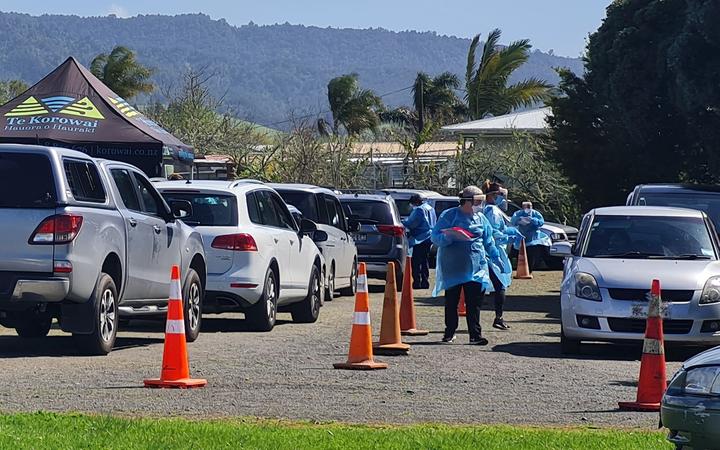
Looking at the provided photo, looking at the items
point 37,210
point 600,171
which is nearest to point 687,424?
point 37,210

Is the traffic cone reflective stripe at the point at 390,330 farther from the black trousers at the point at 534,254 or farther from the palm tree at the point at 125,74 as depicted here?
the palm tree at the point at 125,74

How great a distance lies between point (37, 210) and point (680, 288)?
6314 millimetres

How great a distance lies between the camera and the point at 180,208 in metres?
15.5

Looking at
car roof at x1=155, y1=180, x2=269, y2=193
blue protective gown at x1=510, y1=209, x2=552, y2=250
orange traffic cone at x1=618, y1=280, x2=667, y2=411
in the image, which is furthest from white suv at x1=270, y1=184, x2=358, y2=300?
orange traffic cone at x1=618, y1=280, x2=667, y2=411

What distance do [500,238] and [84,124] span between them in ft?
33.6

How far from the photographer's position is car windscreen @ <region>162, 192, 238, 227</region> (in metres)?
16.6

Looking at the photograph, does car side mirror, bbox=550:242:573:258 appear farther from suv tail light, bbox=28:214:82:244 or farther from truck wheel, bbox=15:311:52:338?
suv tail light, bbox=28:214:82:244

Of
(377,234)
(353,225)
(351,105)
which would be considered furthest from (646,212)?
(351,105)

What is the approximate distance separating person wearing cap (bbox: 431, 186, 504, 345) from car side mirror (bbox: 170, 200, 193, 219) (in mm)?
2630

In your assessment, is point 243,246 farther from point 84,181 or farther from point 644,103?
point 644,103

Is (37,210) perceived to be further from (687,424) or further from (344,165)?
(344,165)

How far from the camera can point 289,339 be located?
15836mm

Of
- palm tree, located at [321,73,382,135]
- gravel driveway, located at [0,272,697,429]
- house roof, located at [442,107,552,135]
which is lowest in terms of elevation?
gravel driveway, located at [0,272,697,429]

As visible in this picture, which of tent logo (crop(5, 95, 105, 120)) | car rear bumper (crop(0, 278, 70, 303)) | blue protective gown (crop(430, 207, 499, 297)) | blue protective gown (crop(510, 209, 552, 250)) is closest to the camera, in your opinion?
car rear bumper (crop(0, 278, 70, 303))
